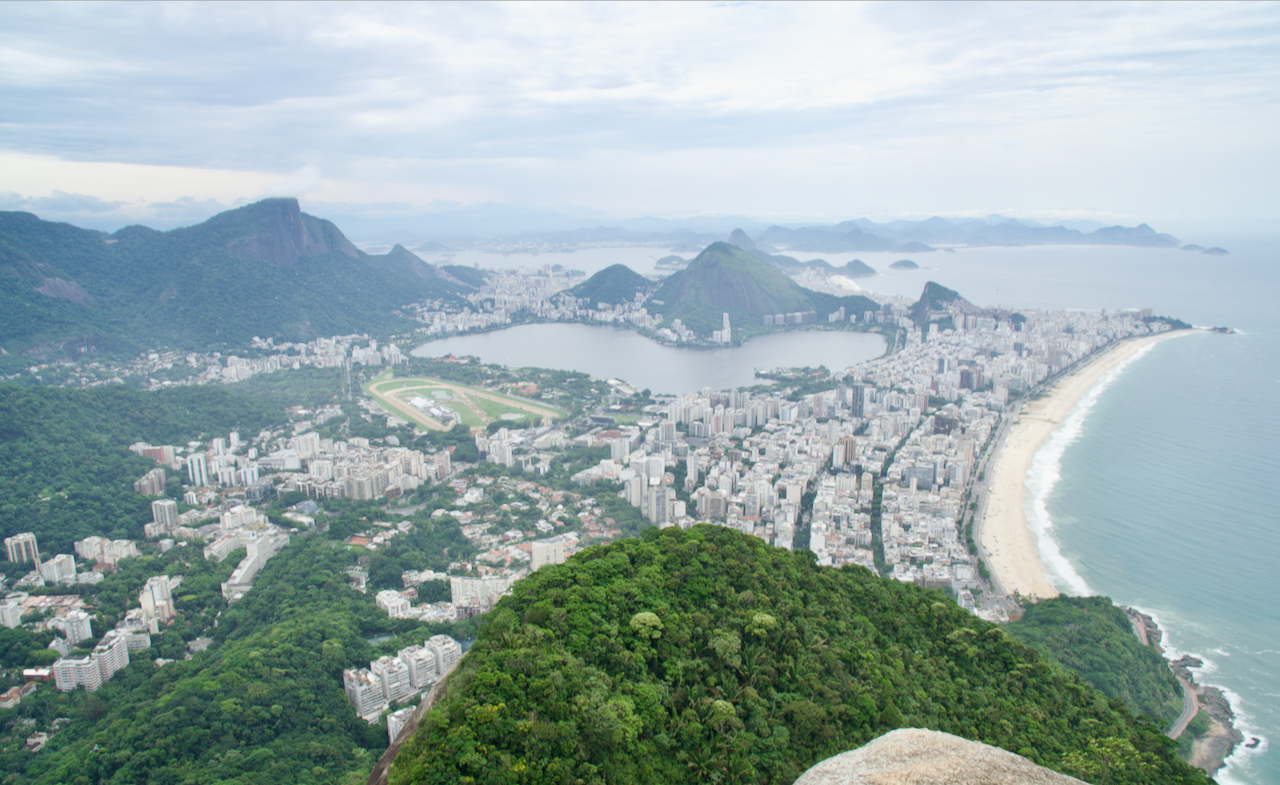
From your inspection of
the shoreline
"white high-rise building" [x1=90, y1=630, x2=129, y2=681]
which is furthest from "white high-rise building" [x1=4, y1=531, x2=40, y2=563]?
the shoreline

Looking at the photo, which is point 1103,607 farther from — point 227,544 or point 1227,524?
point 227,544

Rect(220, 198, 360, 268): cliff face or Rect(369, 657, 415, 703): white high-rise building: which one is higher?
Rect(220, 198, 360, 268): cliff face

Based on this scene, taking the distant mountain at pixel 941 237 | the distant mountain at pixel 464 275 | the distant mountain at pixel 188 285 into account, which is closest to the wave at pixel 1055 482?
the distant mountain at pixel 188 285

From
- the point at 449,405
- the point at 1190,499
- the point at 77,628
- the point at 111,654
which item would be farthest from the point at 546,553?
the point at 1190,499

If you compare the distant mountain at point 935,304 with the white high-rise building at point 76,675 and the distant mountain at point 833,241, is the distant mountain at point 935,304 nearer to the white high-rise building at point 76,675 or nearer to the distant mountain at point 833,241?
the white high-rise building at point 76,675

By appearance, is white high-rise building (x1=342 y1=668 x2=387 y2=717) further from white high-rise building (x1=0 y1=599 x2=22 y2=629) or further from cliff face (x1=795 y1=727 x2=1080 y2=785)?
cliff face (x1=795 y1=727 x2=1080 y2=785)

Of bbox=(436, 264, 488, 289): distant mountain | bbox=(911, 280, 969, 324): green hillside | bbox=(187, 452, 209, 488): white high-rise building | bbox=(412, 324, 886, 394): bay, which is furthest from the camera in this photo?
bbox=(436, 264, 488, 289): distant mountain

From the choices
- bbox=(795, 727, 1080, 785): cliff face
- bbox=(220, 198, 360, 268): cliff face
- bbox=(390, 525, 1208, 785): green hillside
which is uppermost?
bbox=(220, 198, 360, 268): cliff face
